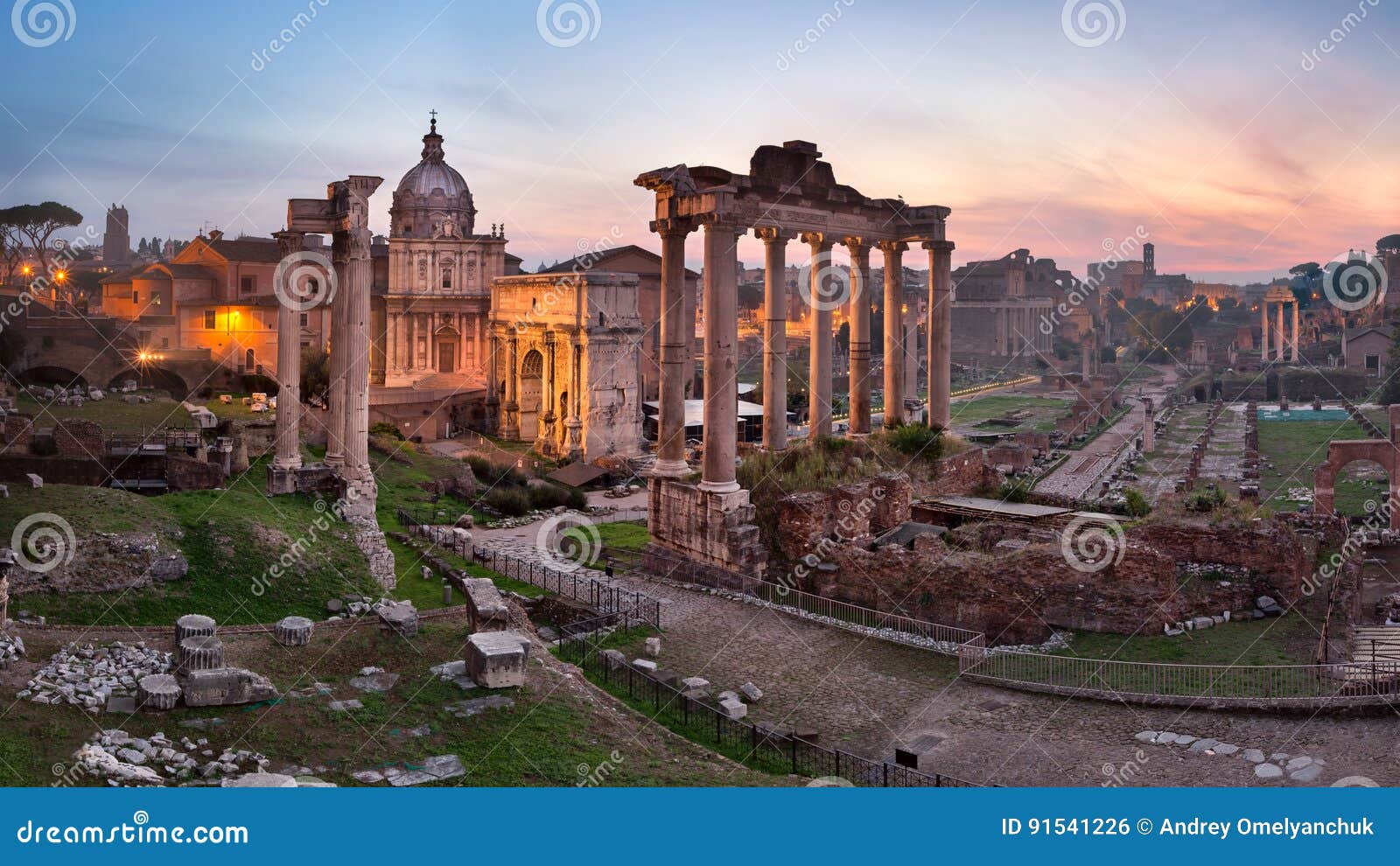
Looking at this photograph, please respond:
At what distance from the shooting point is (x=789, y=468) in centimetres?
2314

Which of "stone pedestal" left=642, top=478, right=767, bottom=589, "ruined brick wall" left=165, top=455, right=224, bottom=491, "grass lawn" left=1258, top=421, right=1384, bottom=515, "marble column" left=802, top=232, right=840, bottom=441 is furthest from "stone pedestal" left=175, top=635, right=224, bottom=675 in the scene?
"grass lawn" left=1258, top=421, right=1384, bottom=515

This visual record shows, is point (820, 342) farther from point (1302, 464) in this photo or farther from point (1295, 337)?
point (1295, 337)

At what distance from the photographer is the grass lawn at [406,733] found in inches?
409

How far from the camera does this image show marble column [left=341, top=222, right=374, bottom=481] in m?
21.5

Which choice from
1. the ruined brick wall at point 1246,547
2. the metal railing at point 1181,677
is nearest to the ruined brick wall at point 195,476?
the metal railing at point 1181,677

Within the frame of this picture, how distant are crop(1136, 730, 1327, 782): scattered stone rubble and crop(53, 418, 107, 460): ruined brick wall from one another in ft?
69.0

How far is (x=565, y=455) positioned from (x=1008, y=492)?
74.5 ft

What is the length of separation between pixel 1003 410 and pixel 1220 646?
6005 cm

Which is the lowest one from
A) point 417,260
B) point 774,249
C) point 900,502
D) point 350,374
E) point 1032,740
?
point 1032,740

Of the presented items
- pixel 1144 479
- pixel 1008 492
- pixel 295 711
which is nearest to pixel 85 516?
pixel 295 711

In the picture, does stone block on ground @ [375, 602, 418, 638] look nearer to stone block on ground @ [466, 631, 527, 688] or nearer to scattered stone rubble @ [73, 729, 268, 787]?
stone block on ground @ [466, 631, 527, 688]

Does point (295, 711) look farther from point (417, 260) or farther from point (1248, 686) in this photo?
point (417, 260)

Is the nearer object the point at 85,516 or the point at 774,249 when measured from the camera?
the point at 85,516

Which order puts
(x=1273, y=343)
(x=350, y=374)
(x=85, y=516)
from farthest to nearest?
(x=1273, y=343) → (x=350, y=374) → (x=85, y=516)
